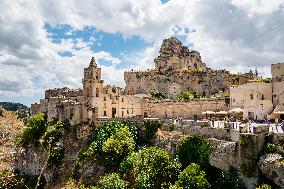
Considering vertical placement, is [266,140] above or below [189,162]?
above

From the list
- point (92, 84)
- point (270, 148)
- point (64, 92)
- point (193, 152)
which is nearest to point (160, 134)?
point (193, 152)

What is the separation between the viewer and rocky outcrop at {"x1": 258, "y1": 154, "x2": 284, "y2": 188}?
27453 millimetres

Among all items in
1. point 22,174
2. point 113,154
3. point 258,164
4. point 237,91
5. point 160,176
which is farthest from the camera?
point 22,174

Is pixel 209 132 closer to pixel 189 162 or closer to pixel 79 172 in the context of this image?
pixel 189 162

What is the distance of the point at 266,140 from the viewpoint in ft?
102

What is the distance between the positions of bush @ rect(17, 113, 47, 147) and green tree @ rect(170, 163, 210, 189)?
A: 1287 inches

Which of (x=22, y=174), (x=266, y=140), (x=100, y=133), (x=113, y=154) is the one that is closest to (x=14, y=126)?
(x=22, y=174)

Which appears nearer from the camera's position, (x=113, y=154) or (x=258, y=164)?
(x=258, y=164)

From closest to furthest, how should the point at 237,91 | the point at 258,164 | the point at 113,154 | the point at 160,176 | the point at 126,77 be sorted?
the point at 258,164 → the point at 160,176 → the point at 113,154 → the point at 237,91 → the point at 126,77

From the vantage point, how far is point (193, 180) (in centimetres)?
3133

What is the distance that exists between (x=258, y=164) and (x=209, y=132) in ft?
24.9

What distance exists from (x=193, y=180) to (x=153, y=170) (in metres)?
5.97

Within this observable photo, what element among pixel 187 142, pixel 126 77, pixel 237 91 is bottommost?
pixel 187 142

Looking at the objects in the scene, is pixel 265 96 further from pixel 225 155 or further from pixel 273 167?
pixel 273 167
